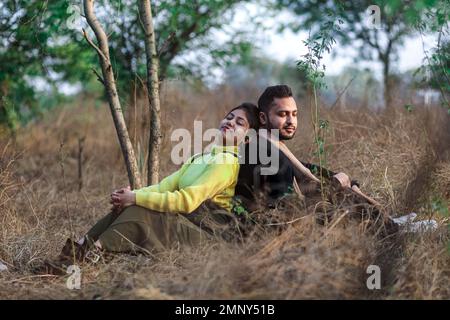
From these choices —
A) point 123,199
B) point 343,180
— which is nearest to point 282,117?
point 343,180

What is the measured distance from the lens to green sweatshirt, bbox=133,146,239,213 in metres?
3.44

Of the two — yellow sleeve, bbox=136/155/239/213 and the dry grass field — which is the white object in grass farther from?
yellow sleeve, bbox=136/155/239/213

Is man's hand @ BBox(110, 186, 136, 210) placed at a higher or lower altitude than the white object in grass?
higher

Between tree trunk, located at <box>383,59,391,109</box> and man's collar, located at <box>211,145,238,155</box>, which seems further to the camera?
tree trunk, located at <box>383,59,391,109</box>

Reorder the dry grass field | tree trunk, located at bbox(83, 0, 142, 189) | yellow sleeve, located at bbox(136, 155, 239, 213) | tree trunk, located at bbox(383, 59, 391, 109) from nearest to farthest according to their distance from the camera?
the dry grass field
yellow sleeve, located at bbox(136, 155, 239, 213)
tree trunk, located at bbox(83, 0, 142, 189)
tree trunk, located at bbox(383, 59, 391, 109)

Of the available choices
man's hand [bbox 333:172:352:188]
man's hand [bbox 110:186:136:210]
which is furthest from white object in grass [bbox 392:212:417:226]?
man's hand [bbox 110:186:136:210]

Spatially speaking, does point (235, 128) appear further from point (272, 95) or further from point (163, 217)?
point (163, 217)

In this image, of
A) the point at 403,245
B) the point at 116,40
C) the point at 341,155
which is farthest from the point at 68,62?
the point at 403,245

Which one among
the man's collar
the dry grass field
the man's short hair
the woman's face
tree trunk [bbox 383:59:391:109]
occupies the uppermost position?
tree trunk [bbox 383:59:391:109]

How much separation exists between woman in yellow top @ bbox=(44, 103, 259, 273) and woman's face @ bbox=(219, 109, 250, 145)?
3.0 inches

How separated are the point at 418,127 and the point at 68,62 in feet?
13.9

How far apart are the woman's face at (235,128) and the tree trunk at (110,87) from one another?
112 centimetres

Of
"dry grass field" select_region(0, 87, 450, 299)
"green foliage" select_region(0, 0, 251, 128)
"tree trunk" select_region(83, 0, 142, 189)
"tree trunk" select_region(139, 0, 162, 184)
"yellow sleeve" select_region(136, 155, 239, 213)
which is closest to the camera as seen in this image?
"dry grass field" select_region(0, 87, 450, 299)

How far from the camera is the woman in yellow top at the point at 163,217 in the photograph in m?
3.44
